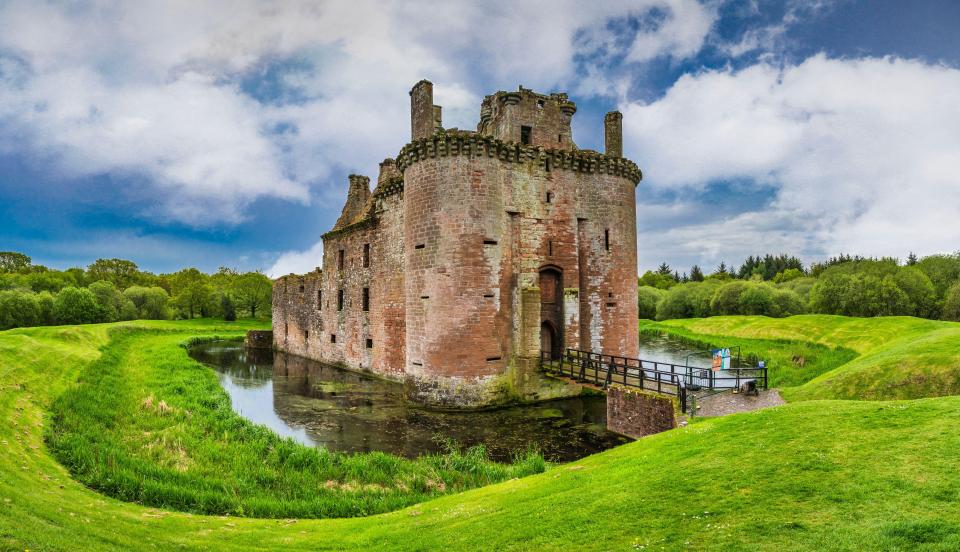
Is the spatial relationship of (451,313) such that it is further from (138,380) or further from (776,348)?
(776,348)

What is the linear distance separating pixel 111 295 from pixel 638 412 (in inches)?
2857

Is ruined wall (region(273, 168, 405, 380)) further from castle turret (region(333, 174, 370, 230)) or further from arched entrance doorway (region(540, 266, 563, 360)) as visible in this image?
arched entrance doorway (region(540, 266, 563, 360))

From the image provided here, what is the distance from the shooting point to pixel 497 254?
21641 millimetres

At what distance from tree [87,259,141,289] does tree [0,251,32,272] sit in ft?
29.0

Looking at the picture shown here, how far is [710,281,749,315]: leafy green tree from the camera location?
69625 mm

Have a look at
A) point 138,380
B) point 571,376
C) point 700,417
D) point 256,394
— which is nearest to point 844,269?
point 571,376

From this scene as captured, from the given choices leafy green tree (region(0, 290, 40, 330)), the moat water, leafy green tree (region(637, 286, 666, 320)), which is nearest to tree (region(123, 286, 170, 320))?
leafy green tree (region(0, 290, 40, 330))

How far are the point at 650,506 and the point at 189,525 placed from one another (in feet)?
23.2

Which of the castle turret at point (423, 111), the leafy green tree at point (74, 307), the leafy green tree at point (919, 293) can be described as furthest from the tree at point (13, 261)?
the leafy green tree at point (919, 293)

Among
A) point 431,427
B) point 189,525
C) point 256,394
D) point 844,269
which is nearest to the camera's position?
point 189,525

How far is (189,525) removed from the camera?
8234 millimetres

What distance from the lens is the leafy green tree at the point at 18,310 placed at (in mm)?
50812

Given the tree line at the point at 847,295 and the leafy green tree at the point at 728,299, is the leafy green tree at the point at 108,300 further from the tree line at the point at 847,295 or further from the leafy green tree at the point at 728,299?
the leafy green tree at the point at 728,299

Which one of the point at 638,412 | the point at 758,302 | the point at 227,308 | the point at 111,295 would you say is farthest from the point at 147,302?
the point at 758,302
